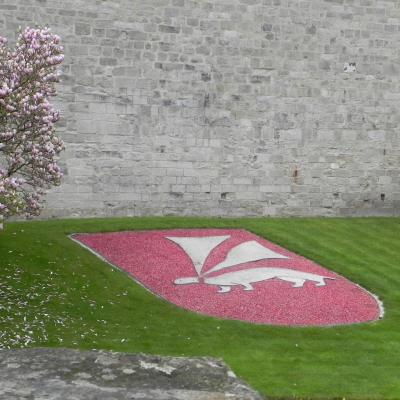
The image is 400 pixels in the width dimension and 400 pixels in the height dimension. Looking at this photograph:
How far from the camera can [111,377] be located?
3.07 m

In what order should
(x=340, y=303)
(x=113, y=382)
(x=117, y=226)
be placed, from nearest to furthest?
1. (x=113, y=382)
2. (x=340, y=303)
3. (x=117, y=226)

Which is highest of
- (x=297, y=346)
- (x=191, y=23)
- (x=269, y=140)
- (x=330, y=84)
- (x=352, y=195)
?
(x=191, y=23)

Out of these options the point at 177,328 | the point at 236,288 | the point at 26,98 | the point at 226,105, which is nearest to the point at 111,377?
the point at 26,98

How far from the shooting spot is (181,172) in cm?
1769

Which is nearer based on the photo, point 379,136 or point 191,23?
point 191,23

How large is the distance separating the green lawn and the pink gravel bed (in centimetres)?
35

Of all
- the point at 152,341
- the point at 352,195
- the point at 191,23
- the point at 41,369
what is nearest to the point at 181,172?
the point at 191,23

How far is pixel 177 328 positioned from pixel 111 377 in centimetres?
710

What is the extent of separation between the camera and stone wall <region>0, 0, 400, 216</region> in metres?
16.7

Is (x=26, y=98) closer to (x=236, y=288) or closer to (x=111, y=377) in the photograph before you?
(x=236, y=288)

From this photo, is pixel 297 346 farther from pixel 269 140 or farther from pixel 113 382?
pixel 269 140

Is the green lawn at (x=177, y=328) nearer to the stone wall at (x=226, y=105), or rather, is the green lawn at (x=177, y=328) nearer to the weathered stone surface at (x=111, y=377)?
the stone wall at (x=226, y=105)

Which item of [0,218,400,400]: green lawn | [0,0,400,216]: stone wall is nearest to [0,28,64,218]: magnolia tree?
[0,218,400,400]: green lawn

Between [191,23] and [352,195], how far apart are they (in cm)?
645
